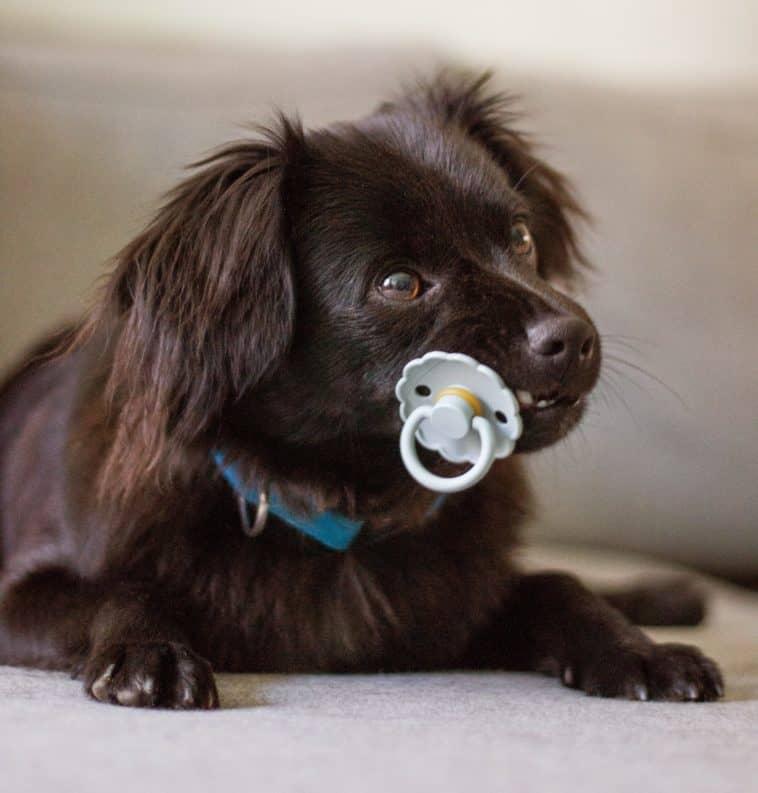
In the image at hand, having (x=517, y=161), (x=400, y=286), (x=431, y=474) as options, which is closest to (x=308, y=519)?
(x=431, y=474)

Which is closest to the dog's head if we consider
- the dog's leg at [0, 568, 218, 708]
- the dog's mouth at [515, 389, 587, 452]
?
the dog's mouth at [515, 389, 587, 452]

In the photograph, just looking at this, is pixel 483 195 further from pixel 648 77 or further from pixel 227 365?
pixel 648 77

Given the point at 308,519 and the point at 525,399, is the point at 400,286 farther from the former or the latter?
the point at 308,519

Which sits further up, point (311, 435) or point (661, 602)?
point (311, 435)

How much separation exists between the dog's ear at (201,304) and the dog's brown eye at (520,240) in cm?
29

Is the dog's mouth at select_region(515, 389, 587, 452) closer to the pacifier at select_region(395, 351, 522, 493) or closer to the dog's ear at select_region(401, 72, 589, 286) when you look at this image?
the pacifier at select_region(395, 351, 522, 493)

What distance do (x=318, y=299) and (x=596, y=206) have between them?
1209 mm

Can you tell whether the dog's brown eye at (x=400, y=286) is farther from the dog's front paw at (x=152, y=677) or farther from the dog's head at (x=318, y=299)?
the dog's front paw at (x=152, y=677)

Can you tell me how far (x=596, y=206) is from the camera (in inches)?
99.4

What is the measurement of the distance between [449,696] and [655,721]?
245mm

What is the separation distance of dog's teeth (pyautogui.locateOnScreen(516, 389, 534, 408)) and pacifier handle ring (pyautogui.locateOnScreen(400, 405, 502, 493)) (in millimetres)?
54

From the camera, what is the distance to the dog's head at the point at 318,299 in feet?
4.62

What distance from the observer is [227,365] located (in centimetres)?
145

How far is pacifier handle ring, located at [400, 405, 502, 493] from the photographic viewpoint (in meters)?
1.33
